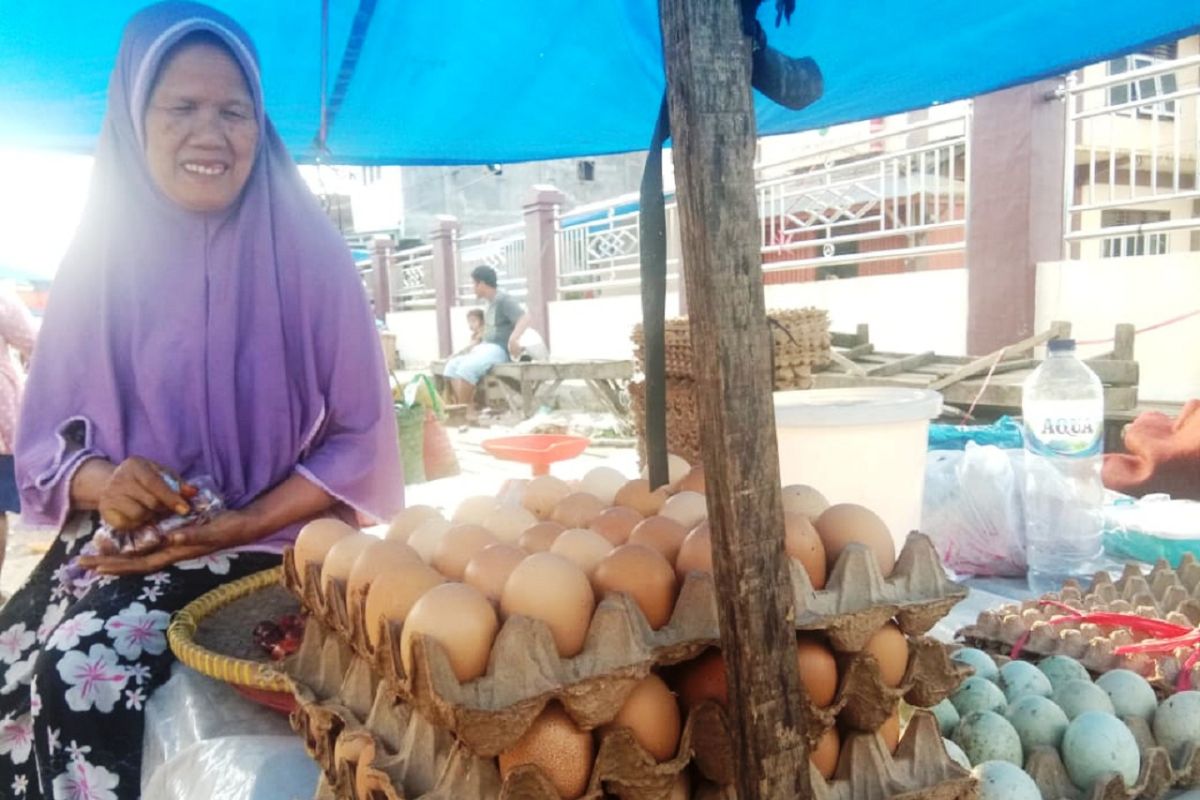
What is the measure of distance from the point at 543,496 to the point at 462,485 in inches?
175

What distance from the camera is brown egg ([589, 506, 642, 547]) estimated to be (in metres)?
1.15

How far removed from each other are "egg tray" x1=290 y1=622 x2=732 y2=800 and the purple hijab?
817 millimetres

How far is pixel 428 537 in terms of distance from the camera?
1200mm

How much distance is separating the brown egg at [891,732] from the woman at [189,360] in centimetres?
128

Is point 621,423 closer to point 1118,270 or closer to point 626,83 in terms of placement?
point 1118,270

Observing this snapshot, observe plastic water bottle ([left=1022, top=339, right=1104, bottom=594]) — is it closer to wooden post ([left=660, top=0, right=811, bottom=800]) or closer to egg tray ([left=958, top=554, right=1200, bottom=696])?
egg tray ([left=958, top=554, right=1200, bottom=696])

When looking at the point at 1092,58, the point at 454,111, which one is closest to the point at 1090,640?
the point at 1092,58

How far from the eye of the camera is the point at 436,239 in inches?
625

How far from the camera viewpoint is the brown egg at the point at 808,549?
981mm

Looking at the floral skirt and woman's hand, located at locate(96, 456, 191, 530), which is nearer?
the floral skirt

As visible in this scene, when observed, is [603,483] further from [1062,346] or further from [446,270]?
[446,270]

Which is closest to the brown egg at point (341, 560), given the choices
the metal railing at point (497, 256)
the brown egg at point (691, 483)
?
the brown egg at point (691, 483)

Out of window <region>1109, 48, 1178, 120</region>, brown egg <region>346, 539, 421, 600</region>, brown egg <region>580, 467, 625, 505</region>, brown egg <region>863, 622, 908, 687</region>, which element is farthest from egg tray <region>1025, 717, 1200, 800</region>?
window <region>1109, 48, 1178, 120</region>

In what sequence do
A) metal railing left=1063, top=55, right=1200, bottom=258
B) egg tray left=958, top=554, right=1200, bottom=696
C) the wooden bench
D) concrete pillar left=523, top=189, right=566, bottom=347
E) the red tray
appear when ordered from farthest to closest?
concrete pillar left=523, top=189, right=566, bottom=347, the wooden bench, metal railing left=1063, top=55, right=1200, bottom=258, the red tray, egg tray left=958, top=554, right=1200, bottom=696
